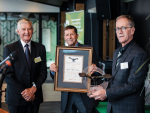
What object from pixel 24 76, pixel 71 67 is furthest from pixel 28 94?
pixel 71 67

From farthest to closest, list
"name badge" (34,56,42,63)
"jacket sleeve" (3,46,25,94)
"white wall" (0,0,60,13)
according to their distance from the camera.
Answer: "white wall" (0,0,60,13)
"name badge" (34,56,42,63)
"jacket sleeve" (3,46,25,94)

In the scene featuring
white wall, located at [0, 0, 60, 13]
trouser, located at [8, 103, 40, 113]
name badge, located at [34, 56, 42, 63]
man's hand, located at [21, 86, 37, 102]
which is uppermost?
Result: white wall, located at [0, 0, 60, 13]

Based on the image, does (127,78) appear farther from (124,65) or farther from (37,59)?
(37,59)

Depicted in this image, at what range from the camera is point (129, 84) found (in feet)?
5.05

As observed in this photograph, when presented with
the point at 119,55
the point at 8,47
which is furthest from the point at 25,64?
the point at 119,55

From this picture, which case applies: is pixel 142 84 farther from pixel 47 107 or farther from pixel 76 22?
pixel 76 22

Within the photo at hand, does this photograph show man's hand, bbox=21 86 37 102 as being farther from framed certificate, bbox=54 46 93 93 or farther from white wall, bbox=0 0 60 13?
white wall, bbox=0 0 60 13

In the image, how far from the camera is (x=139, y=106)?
1.57 meters

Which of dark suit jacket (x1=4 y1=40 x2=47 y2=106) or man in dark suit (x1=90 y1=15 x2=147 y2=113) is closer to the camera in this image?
man in dark suit (x1=90 y1=15 x2=147 y2=113)

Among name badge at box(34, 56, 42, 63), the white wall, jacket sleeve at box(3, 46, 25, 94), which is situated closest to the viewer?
jacket sleeve at box(3, 46, 25, 94)

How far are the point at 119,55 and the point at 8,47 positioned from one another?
1266 mm

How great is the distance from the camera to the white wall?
30.9 feet

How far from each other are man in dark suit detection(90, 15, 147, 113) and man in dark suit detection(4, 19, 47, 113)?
33.6 inches

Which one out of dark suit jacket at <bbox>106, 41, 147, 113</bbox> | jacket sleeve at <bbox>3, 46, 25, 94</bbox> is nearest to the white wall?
jacket sleeve at <bbox>3, 46, 25, 94</bbox>
